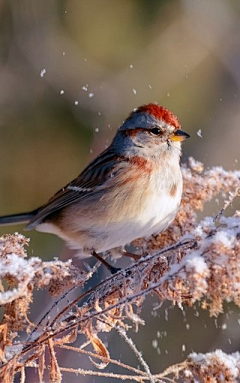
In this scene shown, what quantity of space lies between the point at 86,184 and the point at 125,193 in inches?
10.5

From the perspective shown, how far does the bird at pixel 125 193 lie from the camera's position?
2.78 m

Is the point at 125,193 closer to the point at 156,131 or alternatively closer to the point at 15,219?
the point at 156,131

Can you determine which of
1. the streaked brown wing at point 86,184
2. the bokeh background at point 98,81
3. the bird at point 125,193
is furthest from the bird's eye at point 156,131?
the bokeh background at point 98,81

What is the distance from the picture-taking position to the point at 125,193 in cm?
286

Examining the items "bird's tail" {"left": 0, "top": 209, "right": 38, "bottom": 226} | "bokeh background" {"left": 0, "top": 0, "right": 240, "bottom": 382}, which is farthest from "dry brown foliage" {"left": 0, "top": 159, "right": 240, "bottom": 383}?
"bokeh background" {"left": 0, "top": 0, "right": 240, "bottom": 382}

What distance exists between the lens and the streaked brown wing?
2.99 m

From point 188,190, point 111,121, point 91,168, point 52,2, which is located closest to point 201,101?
point 111,121

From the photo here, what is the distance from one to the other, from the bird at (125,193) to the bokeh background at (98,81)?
1.41 metres

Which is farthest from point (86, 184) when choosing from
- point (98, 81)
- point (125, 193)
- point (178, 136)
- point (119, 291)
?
point (98, 81)

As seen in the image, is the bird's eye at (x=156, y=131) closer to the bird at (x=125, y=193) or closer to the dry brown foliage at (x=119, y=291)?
the bird at (x=125, y=193)

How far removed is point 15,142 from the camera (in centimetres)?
518

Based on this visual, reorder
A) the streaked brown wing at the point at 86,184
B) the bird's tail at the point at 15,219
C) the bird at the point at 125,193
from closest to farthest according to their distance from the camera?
the bird at the point at 125,193
the streaked brown wing at the point at 86,184
the bird's tail at the point at 15,219

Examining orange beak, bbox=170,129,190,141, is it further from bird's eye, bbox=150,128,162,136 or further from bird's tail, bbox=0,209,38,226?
bird's tail, bbox=0,209,38,226

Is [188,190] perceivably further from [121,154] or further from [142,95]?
[142,95]
